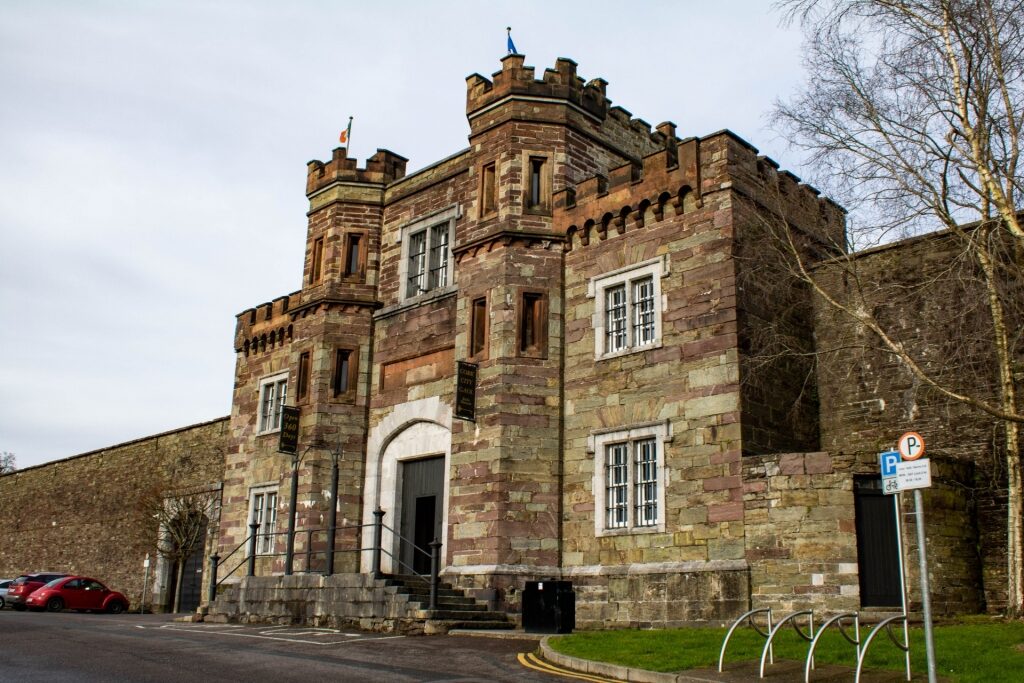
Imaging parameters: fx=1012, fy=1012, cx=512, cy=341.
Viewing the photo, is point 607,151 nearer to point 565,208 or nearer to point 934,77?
point 565,208

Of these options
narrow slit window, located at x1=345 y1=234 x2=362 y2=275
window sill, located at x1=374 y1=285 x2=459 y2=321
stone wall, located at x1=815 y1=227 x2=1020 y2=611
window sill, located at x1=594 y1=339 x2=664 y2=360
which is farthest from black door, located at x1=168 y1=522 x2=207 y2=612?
stone wall, located at x1=815 y1=227 x2=1020 y2=611

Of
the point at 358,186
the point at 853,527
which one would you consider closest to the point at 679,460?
the point at 853,527

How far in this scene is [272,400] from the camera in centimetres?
2634

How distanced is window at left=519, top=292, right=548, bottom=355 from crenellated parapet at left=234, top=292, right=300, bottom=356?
8073mm

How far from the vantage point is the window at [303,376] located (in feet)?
78.5

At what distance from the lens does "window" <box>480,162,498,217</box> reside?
2095cm

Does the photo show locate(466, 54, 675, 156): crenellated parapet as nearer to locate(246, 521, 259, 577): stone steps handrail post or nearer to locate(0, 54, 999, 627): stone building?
locate(0, 54, 999, 627): stone building

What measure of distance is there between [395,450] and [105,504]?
19.7 m

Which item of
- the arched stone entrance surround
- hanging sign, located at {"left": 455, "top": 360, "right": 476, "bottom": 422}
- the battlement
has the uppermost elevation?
the battlement

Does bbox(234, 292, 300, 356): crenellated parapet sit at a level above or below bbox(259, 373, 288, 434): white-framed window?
above

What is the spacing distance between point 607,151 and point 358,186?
21.0ft

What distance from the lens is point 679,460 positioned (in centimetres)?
1733

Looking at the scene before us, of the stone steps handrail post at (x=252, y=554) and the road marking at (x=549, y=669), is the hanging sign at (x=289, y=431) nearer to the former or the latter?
the stone steps handrail post at (x=252, y=554)

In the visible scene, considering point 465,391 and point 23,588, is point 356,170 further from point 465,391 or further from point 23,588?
point 23,588
